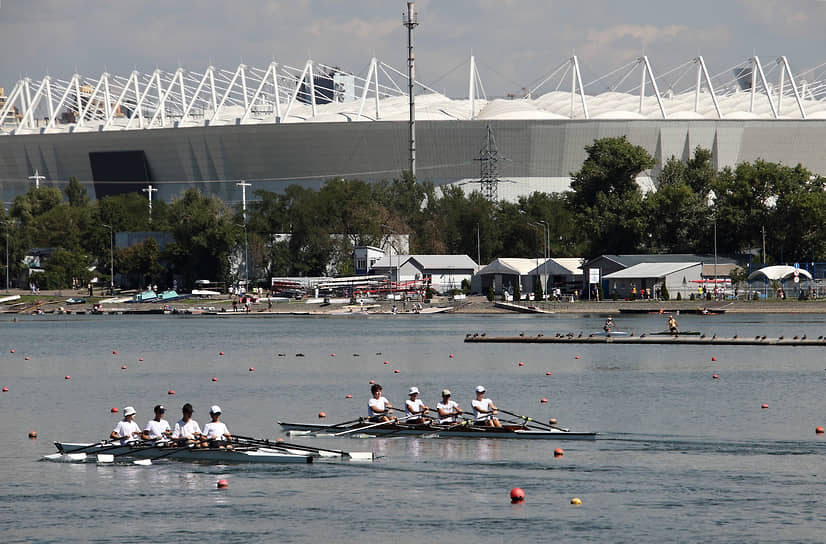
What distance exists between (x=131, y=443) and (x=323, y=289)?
344 feet

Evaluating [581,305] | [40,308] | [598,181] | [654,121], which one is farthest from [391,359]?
[654,121]

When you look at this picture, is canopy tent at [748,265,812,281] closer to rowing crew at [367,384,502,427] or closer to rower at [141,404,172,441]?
rowing crew at [367,384,502,427]

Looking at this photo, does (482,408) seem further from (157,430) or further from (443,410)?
(157,430)

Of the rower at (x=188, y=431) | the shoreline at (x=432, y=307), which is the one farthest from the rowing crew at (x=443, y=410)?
the shoreline at (x=432, y=307)

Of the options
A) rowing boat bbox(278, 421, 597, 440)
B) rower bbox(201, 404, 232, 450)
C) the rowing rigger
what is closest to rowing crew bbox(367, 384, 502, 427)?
rowing boat bbox(278, 421, 597, 440)

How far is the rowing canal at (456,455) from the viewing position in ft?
87.5

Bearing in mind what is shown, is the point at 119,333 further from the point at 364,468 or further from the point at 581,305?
the point at 364,468

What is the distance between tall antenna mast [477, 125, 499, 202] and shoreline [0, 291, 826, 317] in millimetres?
35327

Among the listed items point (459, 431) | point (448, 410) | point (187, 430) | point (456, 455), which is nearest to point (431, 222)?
point (448, 410)

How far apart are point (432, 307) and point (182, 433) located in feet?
302

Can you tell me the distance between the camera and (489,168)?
170125 millimetres

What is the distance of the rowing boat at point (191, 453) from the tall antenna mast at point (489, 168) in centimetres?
12905

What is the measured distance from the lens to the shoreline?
355ft

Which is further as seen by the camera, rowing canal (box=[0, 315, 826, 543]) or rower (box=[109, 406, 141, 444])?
rower (box=[109, 406, 141, 444])
